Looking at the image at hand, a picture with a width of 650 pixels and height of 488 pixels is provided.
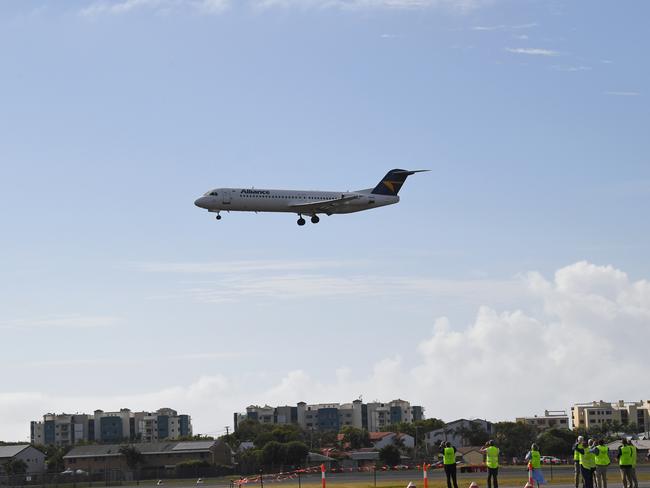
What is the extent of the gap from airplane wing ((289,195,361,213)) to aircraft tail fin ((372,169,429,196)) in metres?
5.74

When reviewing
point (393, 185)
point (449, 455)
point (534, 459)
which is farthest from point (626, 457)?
point (393, 185)

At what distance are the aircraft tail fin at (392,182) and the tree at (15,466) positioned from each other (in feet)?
185

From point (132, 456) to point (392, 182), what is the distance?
157ft

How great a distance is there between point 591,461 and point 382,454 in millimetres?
95622

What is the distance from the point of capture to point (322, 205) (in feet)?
308

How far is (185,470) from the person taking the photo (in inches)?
3989

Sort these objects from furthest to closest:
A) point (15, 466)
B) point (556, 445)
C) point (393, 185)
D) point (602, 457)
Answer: point (15, 466) → point (556, 445) → point (393, 185) → point (602, 457)

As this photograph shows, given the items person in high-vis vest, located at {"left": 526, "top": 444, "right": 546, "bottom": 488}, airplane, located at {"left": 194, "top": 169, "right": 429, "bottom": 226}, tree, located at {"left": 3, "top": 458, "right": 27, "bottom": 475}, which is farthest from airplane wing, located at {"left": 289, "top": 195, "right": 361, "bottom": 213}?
person in high-vis vest, located at {"left": 526, "top": 444, "right": 546, "bottom": 488}

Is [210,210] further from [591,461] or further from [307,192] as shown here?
[591,461]

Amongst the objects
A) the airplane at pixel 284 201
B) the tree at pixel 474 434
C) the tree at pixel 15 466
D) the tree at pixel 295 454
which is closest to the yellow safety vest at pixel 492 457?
the airplane at pixel 284 201

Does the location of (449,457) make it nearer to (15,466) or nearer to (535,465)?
(535,465)

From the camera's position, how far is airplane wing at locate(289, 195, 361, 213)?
93.1 m

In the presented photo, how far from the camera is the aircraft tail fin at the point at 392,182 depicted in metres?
102

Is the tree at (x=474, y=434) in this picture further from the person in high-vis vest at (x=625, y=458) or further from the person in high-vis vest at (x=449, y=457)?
the person in high-vis vest at (x=625, y=458)
